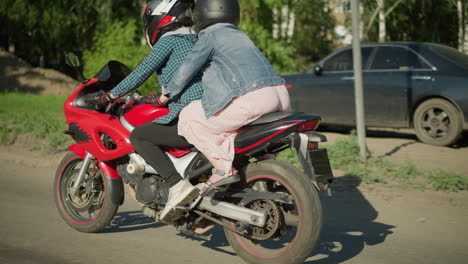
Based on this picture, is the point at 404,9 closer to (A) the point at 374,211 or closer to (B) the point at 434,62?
(B) the point at 434,62

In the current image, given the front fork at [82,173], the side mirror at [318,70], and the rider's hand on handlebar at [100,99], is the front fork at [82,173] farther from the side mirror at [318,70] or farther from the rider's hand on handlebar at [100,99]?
the side mirror at [318,70]

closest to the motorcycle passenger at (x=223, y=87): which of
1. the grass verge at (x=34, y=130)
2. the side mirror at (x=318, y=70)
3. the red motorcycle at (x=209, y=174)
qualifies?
the red motorcycle at (x=209, y=174)

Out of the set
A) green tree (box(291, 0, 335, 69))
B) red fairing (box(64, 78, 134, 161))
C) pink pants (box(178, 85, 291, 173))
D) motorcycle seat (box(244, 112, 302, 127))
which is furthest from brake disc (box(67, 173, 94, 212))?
green tree (box(291, 0, 335, 69))

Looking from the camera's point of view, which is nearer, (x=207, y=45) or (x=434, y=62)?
(x=207, y=45)

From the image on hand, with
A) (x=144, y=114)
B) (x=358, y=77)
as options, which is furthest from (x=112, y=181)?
(x=358, y=77)

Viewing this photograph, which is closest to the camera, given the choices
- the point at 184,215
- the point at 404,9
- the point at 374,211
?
the point at 184,215

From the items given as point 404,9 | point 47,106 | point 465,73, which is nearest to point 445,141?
point 465,73

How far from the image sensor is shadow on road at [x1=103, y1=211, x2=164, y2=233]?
5.33 metres

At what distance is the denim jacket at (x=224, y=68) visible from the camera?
4.05m

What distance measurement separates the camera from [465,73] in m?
9.29

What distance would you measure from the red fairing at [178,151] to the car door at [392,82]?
6258 millimetres

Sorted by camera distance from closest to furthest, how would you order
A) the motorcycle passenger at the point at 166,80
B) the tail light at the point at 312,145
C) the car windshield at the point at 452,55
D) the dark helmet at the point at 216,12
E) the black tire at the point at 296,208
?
the black tire at the point at 296,208, the tail light at the point at 312,145, the dark helmet at the point at 216,12, the motorcycle passenger at the point at 166,80, the car windshield at the point at 452,55

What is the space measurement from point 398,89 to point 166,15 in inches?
250

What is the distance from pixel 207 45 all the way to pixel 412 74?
259 inches
